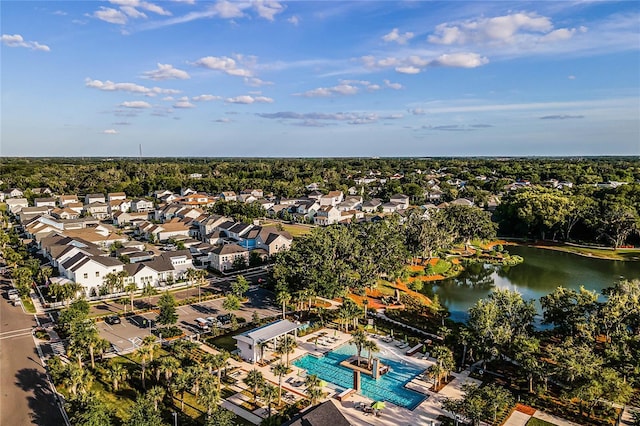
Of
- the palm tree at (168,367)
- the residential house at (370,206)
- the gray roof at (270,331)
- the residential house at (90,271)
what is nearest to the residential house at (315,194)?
the residential house at (370,206)

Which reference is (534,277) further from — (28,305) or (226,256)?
(28,305)

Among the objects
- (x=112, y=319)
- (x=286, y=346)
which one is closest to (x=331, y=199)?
(x=112, y=319)

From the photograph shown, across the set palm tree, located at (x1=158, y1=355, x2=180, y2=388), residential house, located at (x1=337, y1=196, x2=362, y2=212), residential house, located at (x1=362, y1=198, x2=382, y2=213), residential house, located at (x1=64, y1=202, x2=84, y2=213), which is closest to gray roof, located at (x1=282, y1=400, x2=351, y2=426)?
palm tree, located at (x1=158, y1=355, x2=180, y2=388)

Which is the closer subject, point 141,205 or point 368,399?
point 368,399

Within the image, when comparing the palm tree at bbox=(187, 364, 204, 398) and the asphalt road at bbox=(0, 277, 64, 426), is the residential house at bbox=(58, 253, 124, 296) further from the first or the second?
the palm tree at bbox=(187, 364, 204, 398)

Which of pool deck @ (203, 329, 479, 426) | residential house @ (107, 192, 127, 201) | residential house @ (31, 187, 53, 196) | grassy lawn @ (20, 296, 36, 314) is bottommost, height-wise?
pool deck @ (203, 329, 479, 426)

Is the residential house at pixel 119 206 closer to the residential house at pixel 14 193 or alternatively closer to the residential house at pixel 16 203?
the residential house at pixel 16 203

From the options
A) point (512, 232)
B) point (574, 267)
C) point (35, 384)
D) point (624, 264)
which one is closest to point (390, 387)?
point (35, 384)
